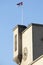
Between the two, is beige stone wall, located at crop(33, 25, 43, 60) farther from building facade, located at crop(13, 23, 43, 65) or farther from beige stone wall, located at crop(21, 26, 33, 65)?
beige stone wall, located at crop(21, 26, 33, 65)

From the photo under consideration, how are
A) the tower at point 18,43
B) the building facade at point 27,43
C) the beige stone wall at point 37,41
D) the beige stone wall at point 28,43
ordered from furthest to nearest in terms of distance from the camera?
the tower at point 18,43, the beige stone wall at point 28,43, the building facade at point 27,43, the beige stone wall at point 37,41

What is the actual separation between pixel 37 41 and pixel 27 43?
2.08 metres

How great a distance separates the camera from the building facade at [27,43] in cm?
5716

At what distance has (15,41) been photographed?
6297 cm

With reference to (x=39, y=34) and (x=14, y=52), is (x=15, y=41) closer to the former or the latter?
(x=14, y=52)

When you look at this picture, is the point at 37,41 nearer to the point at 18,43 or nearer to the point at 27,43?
the point at 27,43

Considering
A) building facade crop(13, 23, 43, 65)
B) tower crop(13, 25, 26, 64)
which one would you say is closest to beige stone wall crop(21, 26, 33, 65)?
building facade crop(13, 23, 43, 65)

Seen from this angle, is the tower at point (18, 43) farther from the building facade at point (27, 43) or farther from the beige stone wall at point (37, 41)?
the beige stone wall at point (37, 41)

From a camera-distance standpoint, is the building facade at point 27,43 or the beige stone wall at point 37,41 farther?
the building facade at point 27,43

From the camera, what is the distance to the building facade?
5716 cm

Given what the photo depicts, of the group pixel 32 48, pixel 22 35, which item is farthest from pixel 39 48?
pixel 22 35

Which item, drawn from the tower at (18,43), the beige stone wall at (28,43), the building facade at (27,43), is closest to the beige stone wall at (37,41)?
the building facade at (27,43)

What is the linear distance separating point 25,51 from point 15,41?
3682 mm

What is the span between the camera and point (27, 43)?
59031 mm
